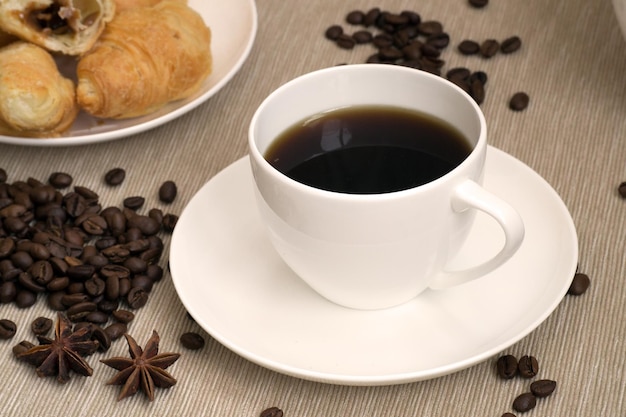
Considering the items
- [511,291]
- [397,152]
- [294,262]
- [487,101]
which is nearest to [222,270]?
[294,262]

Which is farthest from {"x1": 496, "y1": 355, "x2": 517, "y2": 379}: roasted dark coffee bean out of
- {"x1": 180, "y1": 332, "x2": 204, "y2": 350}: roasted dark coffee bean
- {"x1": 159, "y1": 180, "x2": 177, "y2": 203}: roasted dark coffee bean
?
{"x1": 159, "y1": 180, "x2": 177, "y2": 203}: roasted dark coffee bean

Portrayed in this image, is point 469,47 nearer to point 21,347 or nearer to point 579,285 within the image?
point 579,285

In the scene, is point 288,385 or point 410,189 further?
point 288,385

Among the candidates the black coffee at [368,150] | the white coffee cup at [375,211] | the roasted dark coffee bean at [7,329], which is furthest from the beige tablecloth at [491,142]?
the black coffee at [368,150]

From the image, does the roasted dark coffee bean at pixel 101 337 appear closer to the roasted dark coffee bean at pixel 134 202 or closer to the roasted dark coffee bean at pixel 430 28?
the roasted dark coffee bean at pixel 134 202

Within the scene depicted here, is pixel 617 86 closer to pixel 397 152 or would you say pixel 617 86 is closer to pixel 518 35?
pixel 518 35

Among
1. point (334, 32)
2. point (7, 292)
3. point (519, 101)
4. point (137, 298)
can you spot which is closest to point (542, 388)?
point (137, 298)

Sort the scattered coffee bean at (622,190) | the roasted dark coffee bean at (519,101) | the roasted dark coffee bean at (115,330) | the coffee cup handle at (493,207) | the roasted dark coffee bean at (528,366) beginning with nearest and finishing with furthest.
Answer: the coffee cup handle at (493,207) → the roasted dark coffee bean at (528,366) → the roasted dark coffee bean at (115,330) → the scattered coffee bean at (622,190) → the roasted dark coffee bean at (519,101)
